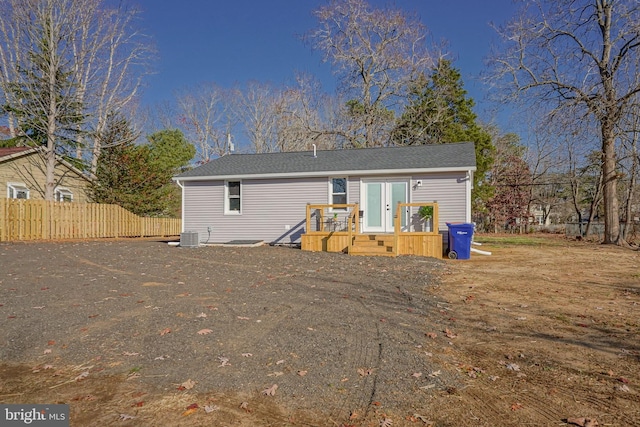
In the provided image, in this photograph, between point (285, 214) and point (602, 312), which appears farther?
point (285, 214)

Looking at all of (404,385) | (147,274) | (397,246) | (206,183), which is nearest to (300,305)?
(404,385)

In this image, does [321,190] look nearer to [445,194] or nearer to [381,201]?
[381,201]

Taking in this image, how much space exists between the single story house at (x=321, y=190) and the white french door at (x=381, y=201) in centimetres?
3

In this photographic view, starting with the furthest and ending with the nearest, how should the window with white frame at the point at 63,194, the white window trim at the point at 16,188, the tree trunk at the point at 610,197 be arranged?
the window with white frame at the point at 63,194 → the white window trim at the point at 16,188 → the tree trunk at the point at 610,197

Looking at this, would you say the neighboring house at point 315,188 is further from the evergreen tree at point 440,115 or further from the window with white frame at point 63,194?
the evergreen tree at point 440,115

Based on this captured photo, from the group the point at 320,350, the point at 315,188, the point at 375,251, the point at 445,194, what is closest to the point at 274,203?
the point at 315,188

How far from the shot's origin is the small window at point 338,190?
521 inches

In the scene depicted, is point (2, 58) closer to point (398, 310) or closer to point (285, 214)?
point (285, 214)

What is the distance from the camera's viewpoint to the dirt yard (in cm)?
254

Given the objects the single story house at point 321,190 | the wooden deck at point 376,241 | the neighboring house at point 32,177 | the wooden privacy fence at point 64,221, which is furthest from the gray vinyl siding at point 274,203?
the neighboring house at point 32,177

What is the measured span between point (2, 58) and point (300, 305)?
22733 mm

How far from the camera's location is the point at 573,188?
89.4 feet

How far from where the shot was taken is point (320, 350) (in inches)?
140
